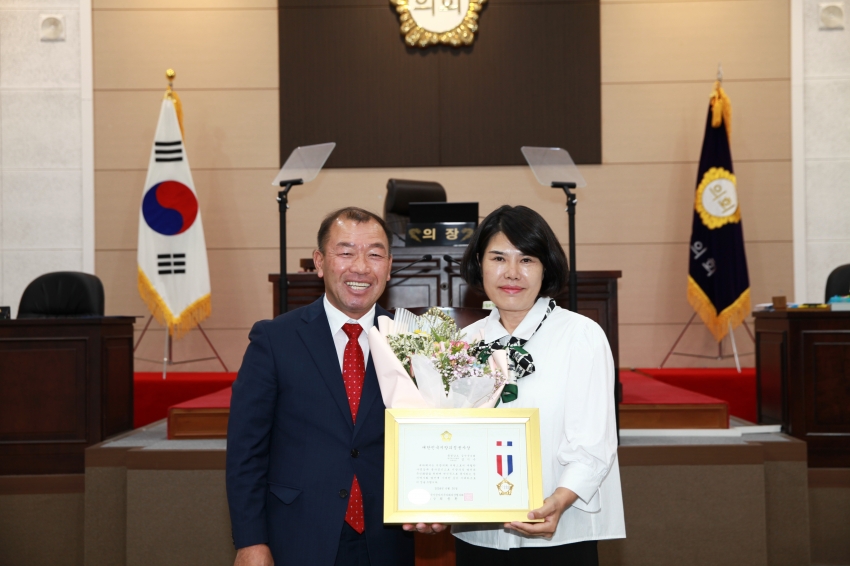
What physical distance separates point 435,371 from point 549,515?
1.21 ft

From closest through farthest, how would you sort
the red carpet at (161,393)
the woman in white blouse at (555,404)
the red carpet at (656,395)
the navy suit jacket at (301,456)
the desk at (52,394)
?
the woman in white blouse at (555,404)
the navy suit jacket at (301,456)
the red carpet at (656,395)
the desk at (52,394)
the red carpet at (161,393)

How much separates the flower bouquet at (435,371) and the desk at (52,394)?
2.99 metres

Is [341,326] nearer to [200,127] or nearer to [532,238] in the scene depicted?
[532,238]

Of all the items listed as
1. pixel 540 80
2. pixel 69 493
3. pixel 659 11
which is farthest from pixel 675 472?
pixel 659 11

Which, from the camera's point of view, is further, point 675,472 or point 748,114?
point 748,114

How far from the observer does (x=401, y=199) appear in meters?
4.81

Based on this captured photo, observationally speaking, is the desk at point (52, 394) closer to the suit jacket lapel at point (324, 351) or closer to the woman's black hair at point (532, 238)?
the suit jacket lapel at point (324, 351)

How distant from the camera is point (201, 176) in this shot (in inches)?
243

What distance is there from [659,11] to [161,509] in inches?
213

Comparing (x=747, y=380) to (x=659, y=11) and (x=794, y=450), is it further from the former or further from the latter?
(x=659, y=11)

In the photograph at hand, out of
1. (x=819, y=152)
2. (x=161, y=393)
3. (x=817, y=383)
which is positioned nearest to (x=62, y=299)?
(x=161, y=393)

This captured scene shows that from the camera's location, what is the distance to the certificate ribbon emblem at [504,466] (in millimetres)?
1416

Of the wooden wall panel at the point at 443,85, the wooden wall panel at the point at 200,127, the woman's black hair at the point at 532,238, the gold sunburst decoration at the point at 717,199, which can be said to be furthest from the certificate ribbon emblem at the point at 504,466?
the wooden wall panel at the point at 200,127

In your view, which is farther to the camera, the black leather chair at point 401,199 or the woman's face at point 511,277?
the black leather chair at point 401,199
